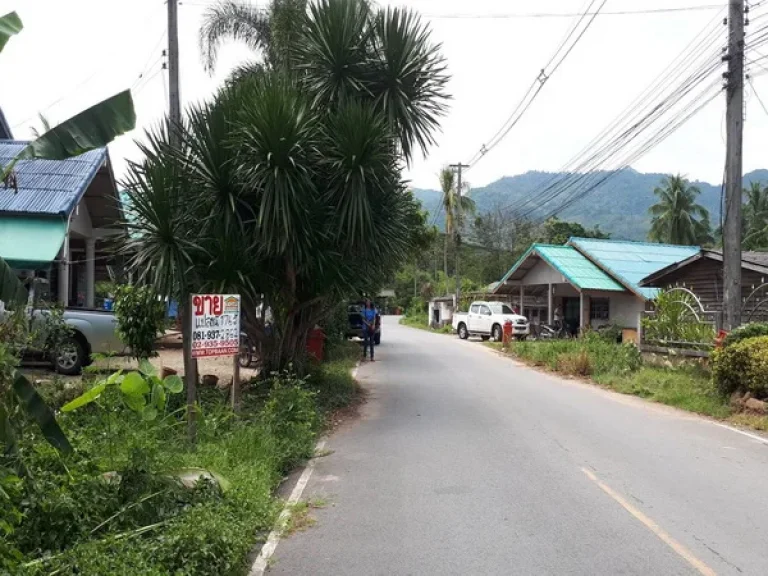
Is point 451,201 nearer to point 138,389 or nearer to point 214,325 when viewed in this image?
point 214,325

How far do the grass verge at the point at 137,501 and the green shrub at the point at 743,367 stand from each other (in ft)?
27.3

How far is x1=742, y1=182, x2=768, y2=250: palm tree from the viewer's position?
47.8 m

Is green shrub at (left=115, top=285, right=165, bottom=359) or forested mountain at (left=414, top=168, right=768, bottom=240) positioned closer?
green shrub at (left=115, top=285, right=165, bottom=359)

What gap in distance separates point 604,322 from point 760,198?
33585 millimetres

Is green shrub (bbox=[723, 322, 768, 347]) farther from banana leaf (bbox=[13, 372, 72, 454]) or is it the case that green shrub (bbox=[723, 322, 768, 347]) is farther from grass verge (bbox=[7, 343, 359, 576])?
banana leaf (bbox=[13, 372, 72, 454])

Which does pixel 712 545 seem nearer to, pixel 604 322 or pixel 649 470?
pixel 649 470

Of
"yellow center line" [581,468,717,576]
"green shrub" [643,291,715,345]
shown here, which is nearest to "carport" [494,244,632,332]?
"green shrub" [643,291,715,345]

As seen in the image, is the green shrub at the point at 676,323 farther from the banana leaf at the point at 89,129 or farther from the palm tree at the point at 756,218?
the palm tree at the point at 756,218

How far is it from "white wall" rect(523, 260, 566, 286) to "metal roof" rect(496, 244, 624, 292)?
0.47 metres

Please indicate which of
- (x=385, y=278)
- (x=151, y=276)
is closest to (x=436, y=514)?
(x=151, y=276)

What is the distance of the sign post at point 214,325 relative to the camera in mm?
7660

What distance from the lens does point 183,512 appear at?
527 cm

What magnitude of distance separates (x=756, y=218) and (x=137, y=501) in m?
57.0

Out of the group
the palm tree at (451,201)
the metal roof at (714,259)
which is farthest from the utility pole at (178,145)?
the palm tree at (451,201)
